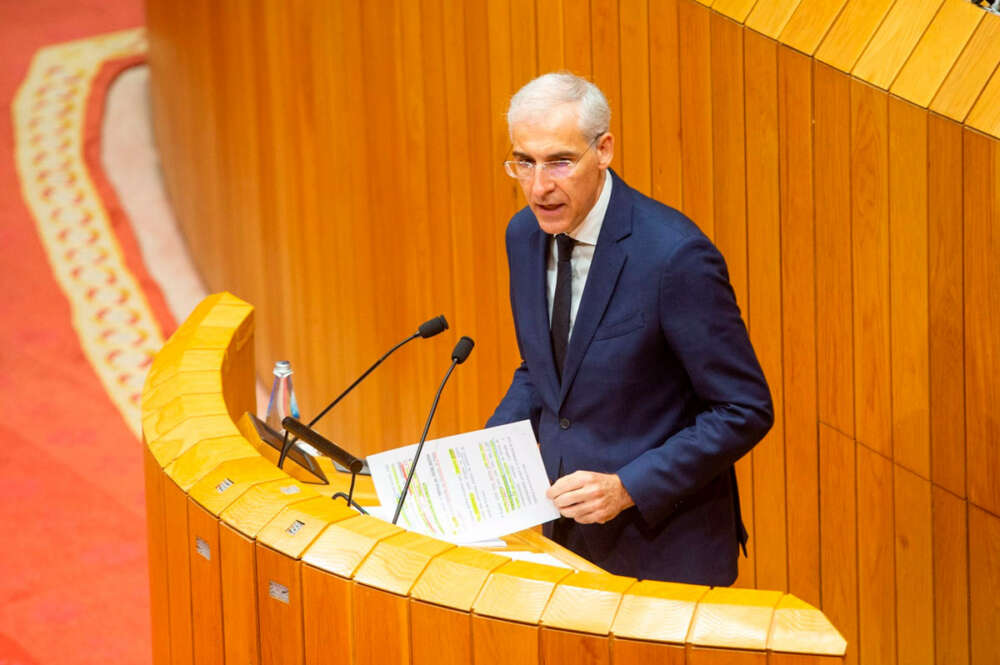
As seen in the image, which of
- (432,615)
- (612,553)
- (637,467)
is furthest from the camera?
(612,553)

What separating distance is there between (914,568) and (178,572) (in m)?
1.78

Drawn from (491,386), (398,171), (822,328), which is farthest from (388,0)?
(822,328)

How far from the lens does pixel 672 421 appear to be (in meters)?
2.34

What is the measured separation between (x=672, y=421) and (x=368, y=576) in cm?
79

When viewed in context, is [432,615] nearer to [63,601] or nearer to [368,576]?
[368,576]

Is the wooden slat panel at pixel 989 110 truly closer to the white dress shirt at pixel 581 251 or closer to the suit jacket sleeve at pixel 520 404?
the white dress shirt at pixel 581 251

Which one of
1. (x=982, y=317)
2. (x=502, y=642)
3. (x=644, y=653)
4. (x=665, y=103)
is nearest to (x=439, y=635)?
(x=502, y=642)

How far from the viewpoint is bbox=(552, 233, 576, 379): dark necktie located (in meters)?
2.39

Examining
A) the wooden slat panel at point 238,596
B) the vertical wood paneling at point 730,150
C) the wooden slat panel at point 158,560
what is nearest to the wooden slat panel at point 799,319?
the vertical wood paneling at point 730,150

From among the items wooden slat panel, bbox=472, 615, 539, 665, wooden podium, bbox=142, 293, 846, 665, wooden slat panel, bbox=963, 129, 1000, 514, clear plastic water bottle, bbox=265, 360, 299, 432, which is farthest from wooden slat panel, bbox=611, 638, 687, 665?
wooden slat panel, bbox=963, 129, 1000, 514

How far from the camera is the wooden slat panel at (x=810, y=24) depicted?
3.01 metres

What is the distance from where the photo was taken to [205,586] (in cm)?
201

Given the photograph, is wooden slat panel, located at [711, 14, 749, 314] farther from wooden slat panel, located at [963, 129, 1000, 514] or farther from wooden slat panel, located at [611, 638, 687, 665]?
wooden slat panel, located at [611, 638, 687, 665]

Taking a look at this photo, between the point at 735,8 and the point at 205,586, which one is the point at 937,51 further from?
the point at 205,586
